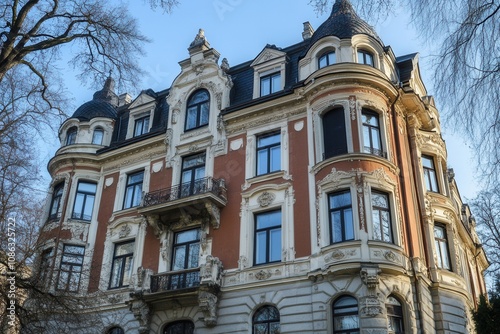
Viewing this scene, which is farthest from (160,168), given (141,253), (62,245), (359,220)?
(359,220)

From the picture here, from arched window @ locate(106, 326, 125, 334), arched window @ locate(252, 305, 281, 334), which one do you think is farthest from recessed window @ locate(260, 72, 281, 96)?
arched window @ locate(106, 326, 125, 334)

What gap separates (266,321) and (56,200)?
14.3 metres

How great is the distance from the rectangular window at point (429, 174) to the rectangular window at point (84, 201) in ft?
54.0

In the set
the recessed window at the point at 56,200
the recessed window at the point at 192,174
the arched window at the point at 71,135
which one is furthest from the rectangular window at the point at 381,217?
the arched window at the point at 71,135

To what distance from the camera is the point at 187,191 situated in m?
23.2

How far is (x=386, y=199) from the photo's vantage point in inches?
792

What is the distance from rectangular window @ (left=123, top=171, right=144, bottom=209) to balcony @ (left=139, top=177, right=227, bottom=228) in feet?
6.49

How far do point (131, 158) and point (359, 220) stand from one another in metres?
13.2

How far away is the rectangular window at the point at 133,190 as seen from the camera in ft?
84.0

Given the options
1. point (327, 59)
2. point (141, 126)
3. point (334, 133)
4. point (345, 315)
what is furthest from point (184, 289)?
point (327, 59)

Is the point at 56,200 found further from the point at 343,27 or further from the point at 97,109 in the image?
the point at 343,27

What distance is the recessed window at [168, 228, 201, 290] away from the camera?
2094cm

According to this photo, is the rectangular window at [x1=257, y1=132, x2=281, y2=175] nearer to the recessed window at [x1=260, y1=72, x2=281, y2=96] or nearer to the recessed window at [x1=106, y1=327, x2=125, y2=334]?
the recessed window at [x1=260, y1=72, x2=281, y2=96]

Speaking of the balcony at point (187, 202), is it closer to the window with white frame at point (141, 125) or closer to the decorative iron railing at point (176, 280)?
the decorative iron railing at point (176, 280)
